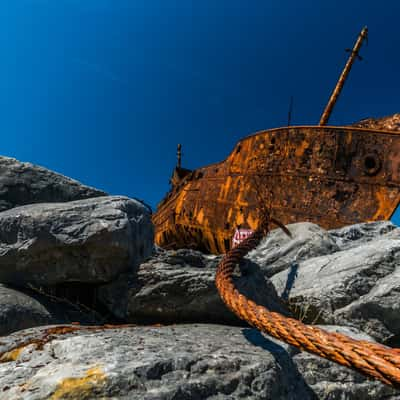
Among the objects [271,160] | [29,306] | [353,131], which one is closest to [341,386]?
[29,306]

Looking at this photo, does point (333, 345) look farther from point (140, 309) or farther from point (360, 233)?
point (360, 233)

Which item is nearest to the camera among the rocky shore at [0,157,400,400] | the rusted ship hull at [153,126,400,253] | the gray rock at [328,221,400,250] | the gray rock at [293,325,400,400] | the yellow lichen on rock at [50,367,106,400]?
the yellow lichen on rock at [50,367,106,400]

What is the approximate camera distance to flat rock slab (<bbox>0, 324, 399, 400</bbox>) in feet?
3.47

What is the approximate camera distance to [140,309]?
83.0 inches

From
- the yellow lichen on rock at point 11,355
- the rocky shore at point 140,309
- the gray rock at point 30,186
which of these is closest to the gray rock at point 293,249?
the rocky shore at point 140,309

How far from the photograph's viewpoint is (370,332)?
7.71 ft

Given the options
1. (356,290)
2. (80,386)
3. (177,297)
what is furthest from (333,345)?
(356,290)

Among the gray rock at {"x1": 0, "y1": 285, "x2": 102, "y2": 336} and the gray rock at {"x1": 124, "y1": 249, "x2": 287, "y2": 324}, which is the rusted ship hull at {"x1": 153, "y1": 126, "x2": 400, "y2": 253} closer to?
the gray rock at {"x1": 124, "y1": 249, "x2": 287, "y2": 324}

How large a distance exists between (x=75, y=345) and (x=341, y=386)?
136 cm

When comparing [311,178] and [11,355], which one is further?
[311,178]

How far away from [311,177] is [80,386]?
20.1ft

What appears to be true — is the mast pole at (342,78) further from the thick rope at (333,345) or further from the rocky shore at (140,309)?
the thick rope at (333,345)

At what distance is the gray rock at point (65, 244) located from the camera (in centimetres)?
211

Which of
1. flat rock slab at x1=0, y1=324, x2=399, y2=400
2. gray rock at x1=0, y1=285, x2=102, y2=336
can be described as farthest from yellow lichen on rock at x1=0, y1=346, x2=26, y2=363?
gray rock at x1=0, y1=285, x2=102, y2=336
